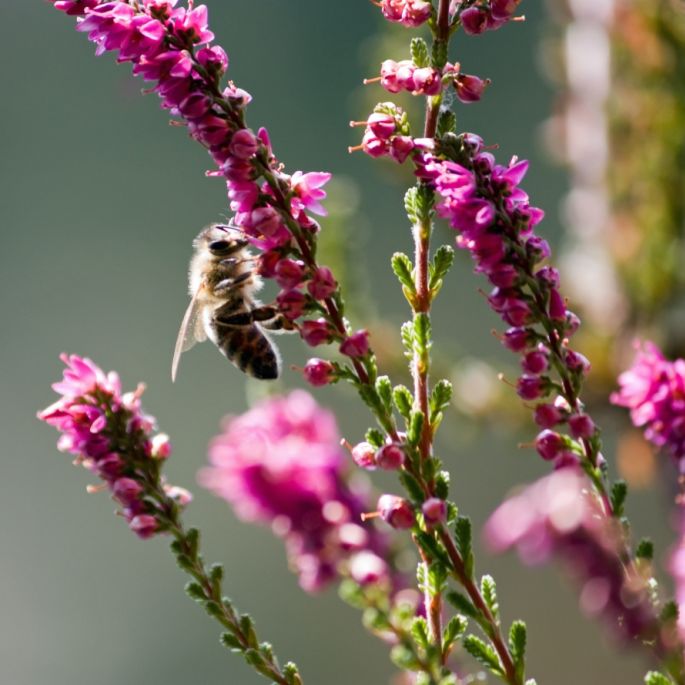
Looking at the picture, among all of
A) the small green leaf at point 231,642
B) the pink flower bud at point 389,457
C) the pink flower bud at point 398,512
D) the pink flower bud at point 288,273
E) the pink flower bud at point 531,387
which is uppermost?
the pink flower bud at point 288,273

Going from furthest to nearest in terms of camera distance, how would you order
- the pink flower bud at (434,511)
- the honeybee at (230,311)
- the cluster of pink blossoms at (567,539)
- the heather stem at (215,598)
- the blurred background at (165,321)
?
the blurred background at (165,321) → the honeybee at (230,311) → the cluster of pink blossoms at (567,539) → the heather stem at (215,598) → the pink flower bud at (434,511)

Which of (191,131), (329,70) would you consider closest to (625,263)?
(191,131)

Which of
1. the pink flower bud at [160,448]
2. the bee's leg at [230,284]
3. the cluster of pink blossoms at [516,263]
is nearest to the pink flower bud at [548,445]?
the cluster of pink blossoms at [516,263]

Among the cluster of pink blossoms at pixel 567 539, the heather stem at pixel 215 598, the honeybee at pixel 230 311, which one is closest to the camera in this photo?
the heather stem at pixel 215 598

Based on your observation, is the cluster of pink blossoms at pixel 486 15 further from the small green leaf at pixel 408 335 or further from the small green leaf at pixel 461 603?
the small green leaf at pixel 461 603

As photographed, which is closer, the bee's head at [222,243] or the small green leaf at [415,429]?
the small green leaf at [415,429]

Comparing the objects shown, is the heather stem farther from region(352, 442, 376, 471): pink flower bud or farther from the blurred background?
the blurred background

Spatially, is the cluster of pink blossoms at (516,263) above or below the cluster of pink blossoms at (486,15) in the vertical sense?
below
